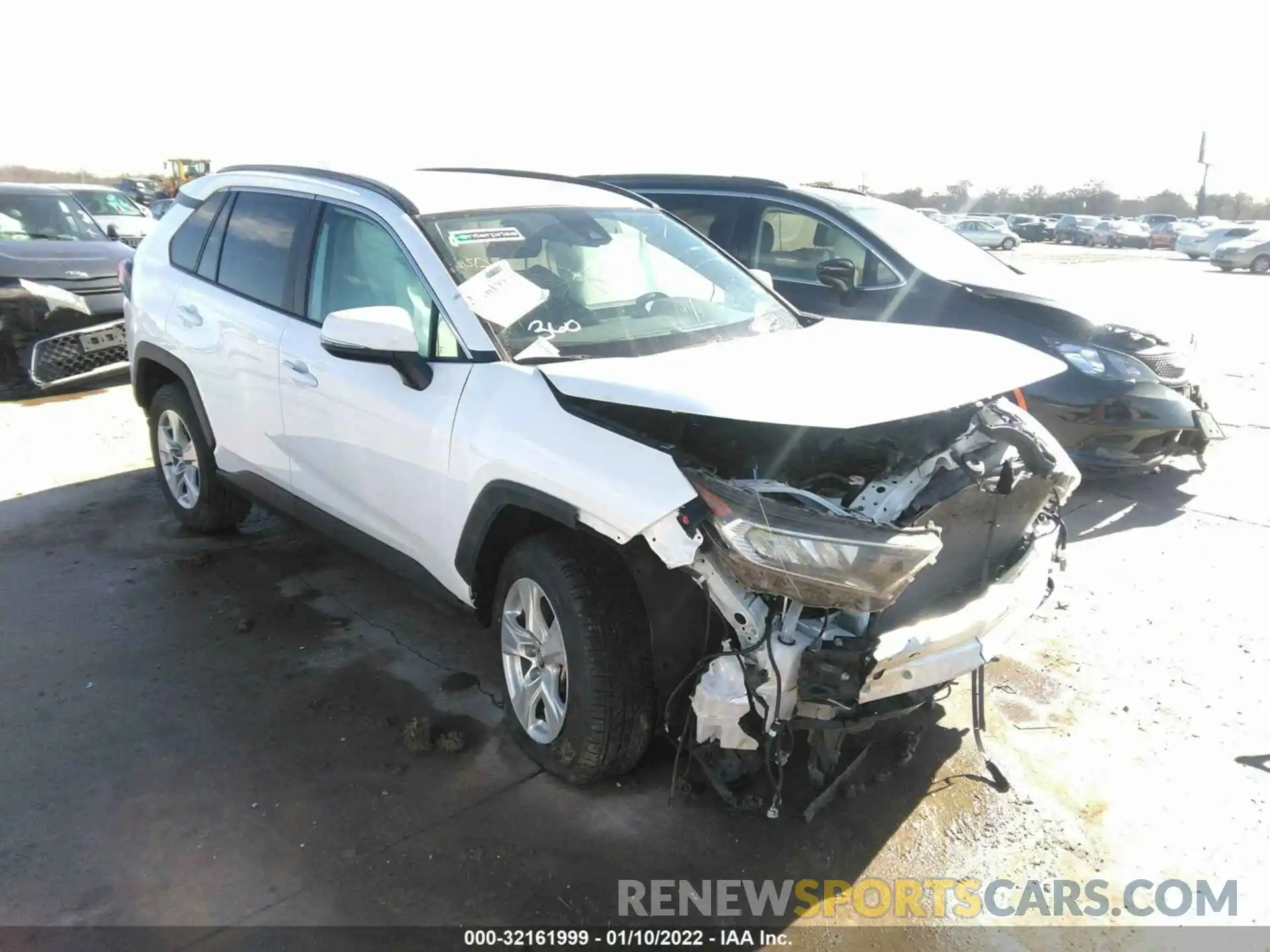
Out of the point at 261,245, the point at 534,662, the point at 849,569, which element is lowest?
the point at 534,662

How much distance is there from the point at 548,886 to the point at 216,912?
0.93 meters

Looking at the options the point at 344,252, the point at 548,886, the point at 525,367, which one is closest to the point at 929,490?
the point at 525,367

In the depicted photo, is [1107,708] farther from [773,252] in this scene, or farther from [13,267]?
[13,267]

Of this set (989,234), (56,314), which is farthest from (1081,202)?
(56,314)

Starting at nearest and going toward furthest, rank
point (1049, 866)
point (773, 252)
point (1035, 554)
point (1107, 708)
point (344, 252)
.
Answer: point (1049, 866) → point (1035, 554) → point (1107, 708) → point (344, 252) → point (773, 252)

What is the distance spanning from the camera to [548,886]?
263cm

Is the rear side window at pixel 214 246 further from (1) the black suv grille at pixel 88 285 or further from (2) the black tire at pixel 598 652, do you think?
(1) the black suv grille at pixel 88 285

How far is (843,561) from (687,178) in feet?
17.2

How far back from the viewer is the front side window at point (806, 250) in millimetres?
5992

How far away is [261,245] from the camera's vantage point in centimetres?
427

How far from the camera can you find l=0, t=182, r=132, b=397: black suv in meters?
8.20

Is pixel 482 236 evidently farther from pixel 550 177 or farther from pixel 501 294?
pixel 550 177

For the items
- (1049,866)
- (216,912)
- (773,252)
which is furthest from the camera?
(773,252)

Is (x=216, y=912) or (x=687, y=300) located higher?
(x=687, y=300)
